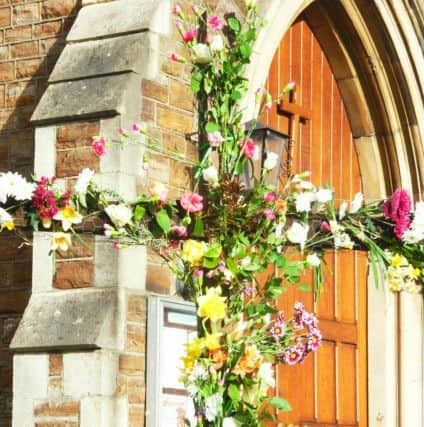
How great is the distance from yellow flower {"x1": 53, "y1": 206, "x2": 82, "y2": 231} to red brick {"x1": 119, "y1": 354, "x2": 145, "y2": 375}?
974mm

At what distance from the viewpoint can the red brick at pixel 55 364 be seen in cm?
533

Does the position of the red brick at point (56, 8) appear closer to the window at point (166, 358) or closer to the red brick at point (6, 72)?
the red brick at point (6, 72)

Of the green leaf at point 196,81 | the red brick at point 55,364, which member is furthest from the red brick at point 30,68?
the red brick at point 55,364

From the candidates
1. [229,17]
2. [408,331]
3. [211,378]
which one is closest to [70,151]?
[229,17]

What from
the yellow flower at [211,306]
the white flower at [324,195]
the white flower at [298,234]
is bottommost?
the yellow flower at [211,306]

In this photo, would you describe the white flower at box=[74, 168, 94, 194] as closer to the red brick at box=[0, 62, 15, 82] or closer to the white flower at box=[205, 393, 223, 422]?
the white flower at box=[205, 393, 223, 422]

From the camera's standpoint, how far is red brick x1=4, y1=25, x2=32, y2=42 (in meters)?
6.18

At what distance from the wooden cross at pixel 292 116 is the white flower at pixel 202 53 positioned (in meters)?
1.46

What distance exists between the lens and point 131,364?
5.39 m

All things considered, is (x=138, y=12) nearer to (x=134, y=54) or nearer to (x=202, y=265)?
Answer: (x=134, y=54)

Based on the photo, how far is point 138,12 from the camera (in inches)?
224

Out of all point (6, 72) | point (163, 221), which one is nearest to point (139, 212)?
point (163, 221)

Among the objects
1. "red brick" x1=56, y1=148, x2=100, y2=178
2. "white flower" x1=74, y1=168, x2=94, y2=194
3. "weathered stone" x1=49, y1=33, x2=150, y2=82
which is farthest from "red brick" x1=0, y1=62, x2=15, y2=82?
"white flower" x1=74, y1=168, x2=94, y2=194

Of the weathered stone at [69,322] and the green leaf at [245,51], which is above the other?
the green leaf at [245,51]
